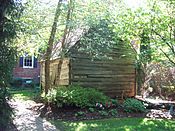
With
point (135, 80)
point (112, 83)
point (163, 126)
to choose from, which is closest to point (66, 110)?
point (163, 126)

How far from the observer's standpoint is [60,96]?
1140cm

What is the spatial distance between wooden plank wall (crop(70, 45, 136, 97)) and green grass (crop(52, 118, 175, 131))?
15.0ft

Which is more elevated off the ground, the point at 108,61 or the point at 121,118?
the point at 108,61

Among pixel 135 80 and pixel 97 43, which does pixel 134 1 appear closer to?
pixel 97 43

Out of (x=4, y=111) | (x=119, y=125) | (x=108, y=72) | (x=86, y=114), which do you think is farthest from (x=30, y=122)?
(x=108, y=72)

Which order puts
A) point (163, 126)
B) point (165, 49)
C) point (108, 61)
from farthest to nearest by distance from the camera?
point (108, 61), point (165, 49), point (163, 126)

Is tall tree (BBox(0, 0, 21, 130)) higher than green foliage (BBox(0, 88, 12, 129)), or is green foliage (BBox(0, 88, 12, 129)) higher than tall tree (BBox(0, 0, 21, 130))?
tall tree (BBox(0, 0, 21, 130))

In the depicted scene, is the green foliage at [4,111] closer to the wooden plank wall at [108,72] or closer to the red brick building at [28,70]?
the wooden plank wall at [108,72]

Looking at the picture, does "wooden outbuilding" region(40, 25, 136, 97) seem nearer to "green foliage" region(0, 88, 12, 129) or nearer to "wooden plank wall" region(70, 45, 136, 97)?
"wooden plank wall" region(70, 45, 136, 97)

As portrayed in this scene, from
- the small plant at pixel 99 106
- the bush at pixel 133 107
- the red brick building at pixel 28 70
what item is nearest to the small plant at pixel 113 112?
the small plant at pixel 99 106

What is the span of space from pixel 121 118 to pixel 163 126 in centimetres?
178

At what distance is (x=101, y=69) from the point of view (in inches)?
609

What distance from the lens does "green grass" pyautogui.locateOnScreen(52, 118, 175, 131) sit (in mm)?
9023

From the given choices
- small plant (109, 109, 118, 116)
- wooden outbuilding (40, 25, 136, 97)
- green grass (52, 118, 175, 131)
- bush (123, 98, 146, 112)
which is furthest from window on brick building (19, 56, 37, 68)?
green grass (52, 118, 175, 131)
